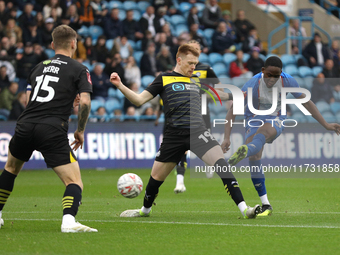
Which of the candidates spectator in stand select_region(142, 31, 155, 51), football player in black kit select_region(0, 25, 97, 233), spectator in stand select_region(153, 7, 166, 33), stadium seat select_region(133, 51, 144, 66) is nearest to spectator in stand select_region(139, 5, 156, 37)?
spectator in stand select_region(153, 7, 166, 33)

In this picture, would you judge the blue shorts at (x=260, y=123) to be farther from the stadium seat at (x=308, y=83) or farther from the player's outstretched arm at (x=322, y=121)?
the stadium seat at (x=308, y=83)

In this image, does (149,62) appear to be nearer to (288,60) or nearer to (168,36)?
(168,36)

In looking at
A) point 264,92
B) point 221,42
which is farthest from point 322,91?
point 264,92

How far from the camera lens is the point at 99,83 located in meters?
18.3

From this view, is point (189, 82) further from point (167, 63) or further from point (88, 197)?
point (167, 63)

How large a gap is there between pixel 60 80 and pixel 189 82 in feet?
6.37

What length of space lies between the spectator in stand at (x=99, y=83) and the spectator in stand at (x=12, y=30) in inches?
110

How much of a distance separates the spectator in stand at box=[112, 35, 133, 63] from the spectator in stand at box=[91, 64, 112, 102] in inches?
55.3

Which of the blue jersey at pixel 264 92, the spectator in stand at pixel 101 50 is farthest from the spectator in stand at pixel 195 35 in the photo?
the blue jersey at pixel 264 92

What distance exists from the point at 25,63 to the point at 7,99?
1.54 meters

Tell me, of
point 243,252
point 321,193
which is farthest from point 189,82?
point 321,193

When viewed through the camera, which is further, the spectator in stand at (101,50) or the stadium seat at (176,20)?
the stadium seat at (176,20)

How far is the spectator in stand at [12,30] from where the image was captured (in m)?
18.6

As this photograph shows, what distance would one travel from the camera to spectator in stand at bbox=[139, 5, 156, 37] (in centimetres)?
2084
